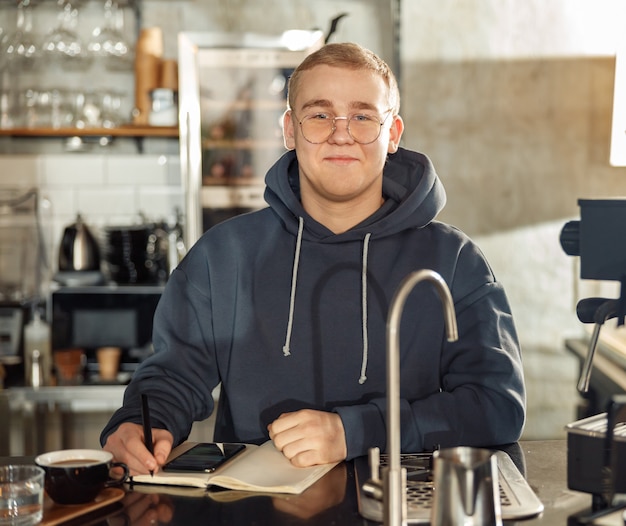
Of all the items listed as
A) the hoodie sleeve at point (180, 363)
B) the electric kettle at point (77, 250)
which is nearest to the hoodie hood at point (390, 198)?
the hoodie sleeve at point (180, 363)

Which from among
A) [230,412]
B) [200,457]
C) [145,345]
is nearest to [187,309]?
[230,412]

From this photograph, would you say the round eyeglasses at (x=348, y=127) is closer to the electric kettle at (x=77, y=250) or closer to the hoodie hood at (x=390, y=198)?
the hoodie hood at (x=390, y=198)

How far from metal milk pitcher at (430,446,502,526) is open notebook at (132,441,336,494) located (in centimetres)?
32

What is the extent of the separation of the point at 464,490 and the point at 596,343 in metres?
0.34

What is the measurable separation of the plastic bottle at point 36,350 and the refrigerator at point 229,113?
68 cm

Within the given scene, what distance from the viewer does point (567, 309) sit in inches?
152

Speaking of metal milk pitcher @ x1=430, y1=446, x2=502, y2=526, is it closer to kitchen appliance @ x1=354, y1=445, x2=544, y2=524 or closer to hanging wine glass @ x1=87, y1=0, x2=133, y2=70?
kitchen appliance @ x1=354, y1=445, x2=544, y2=524

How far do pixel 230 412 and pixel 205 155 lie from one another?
215 centimetres

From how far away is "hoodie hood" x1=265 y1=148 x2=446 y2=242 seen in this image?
1.91 metres

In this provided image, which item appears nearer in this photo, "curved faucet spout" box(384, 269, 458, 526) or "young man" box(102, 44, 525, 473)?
"curved faucet spout" box(384, 269, 458, 526)

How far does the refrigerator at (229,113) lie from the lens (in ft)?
12.3

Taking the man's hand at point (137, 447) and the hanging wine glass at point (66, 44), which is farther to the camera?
the hanging wine glass at point (66, 44)

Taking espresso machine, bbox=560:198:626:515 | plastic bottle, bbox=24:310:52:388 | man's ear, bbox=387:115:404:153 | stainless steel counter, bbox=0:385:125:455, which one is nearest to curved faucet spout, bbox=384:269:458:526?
espresso machine, bbox=560:198:626:515

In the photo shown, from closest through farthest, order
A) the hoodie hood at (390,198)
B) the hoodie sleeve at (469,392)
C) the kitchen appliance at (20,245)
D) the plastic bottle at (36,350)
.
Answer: the hoodie sleeve at (469,392)
the hoodie hood at (390,198)
the plastic bottle at (36,350)
the kitchen appliance at (20,245)
